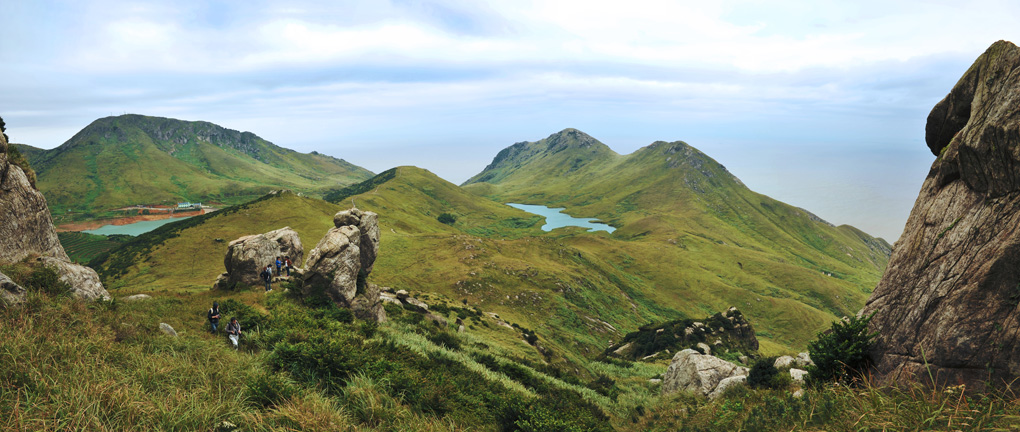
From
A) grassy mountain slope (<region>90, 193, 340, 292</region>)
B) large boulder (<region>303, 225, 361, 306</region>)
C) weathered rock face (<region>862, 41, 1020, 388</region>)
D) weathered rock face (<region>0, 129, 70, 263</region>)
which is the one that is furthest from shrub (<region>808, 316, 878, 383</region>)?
grassy mountain slope (<region>90, 193, 340, 292</region>)

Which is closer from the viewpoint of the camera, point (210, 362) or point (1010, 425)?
point (1010, 425)

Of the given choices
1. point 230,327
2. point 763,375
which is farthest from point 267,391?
point 763,375

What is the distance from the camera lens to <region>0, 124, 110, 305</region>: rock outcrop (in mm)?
22359

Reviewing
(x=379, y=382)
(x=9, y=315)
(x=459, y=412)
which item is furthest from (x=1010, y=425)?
(x=9, y=315)

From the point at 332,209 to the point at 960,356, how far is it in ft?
460

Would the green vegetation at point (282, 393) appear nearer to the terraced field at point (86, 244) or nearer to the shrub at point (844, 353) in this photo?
the shrub at point (844, 353)

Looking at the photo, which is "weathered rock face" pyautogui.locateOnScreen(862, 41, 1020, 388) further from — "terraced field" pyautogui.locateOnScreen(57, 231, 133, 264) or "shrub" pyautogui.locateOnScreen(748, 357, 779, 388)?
"terraced field" pyautogui.locateOnScreen(57, 231, 133, 264)

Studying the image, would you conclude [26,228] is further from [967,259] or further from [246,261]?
[967,259]

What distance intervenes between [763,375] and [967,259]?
11636 millimetres

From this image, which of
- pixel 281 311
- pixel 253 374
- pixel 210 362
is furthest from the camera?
pixel 281 311

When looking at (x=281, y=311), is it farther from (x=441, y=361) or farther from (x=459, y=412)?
(x=459, y=412)

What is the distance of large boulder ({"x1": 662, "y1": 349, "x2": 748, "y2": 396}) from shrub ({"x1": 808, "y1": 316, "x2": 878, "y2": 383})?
9928 millimetres

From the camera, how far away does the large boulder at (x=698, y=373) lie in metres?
27.3

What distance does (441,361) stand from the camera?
66.8ft
